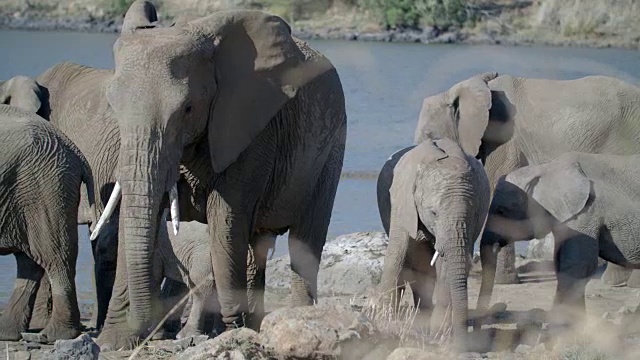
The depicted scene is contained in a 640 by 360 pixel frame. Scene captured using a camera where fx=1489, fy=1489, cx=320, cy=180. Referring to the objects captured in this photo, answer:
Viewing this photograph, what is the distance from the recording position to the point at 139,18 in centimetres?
775

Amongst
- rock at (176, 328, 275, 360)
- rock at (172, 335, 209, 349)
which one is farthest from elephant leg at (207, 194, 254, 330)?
rock at (176, 328, 275, 360)

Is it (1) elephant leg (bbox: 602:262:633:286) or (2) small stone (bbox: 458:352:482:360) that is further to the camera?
(1) elephant leg (bbox: 602:262:633:286)

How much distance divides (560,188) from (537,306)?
4.50ft

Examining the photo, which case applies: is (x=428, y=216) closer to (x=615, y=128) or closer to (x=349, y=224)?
(x=615, y=128)

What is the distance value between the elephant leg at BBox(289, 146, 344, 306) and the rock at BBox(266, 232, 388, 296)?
82.2 inches

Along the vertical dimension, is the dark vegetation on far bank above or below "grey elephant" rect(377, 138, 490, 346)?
below

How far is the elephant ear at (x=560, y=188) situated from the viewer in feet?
31.1

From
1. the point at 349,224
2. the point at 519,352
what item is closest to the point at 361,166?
the point at 349,224

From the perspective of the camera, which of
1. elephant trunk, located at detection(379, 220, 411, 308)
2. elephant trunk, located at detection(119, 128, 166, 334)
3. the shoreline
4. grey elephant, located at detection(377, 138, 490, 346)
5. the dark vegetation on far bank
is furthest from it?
the shoreline

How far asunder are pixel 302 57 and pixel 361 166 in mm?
10288

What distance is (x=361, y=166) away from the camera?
18.5 m

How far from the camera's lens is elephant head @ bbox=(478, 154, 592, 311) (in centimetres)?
962

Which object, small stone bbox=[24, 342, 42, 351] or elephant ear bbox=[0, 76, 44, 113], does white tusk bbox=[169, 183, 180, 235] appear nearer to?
small stone bbox=[24, 342, 42, 351]

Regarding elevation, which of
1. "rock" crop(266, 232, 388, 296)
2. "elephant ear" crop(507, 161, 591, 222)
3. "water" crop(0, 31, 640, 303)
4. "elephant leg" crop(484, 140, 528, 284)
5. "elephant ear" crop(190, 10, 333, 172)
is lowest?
"water" crop(0, 31, 640, 303)
